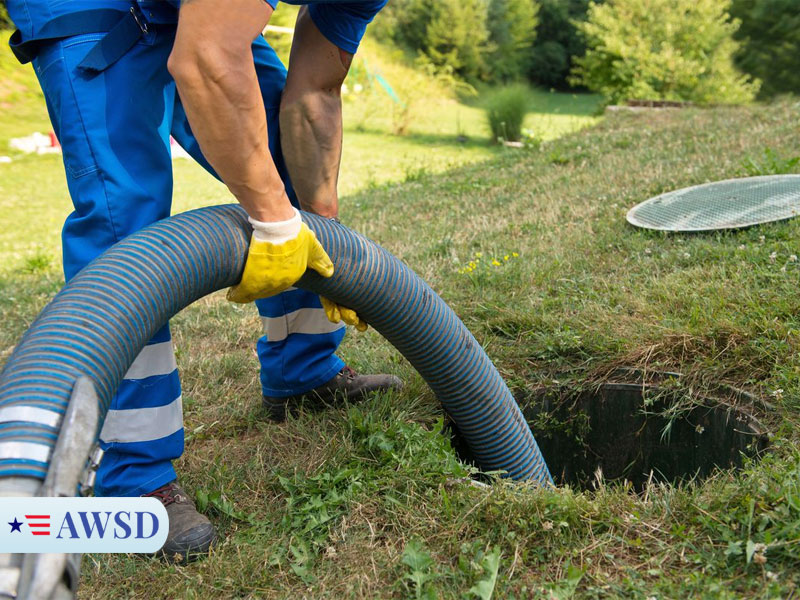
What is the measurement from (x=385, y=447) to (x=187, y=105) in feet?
3.55

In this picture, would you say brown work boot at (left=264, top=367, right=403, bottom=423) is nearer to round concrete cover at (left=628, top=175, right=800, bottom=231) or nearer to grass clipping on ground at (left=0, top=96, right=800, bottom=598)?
grass clipping on ground at (left=0, top=96, right=800, bottom=598)

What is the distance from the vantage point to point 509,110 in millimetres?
13484

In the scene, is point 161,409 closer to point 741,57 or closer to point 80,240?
point 80,240

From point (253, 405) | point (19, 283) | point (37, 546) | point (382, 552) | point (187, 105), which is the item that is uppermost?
point (187, 105)

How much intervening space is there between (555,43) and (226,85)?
3210 cm

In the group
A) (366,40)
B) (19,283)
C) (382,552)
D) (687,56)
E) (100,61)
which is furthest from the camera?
(366,40)

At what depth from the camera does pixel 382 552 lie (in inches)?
71.7

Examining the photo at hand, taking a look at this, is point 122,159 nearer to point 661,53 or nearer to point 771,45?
point 661,53

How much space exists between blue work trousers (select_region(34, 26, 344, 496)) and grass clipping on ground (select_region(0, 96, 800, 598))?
247 millimetres

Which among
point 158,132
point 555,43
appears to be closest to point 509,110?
point 158,132

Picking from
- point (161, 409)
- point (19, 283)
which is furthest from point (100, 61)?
point (19, 283)

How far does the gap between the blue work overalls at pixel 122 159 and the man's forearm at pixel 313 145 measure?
0.39 meters

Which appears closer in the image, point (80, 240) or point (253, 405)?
point (80, 240)

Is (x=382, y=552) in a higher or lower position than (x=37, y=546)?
lower
